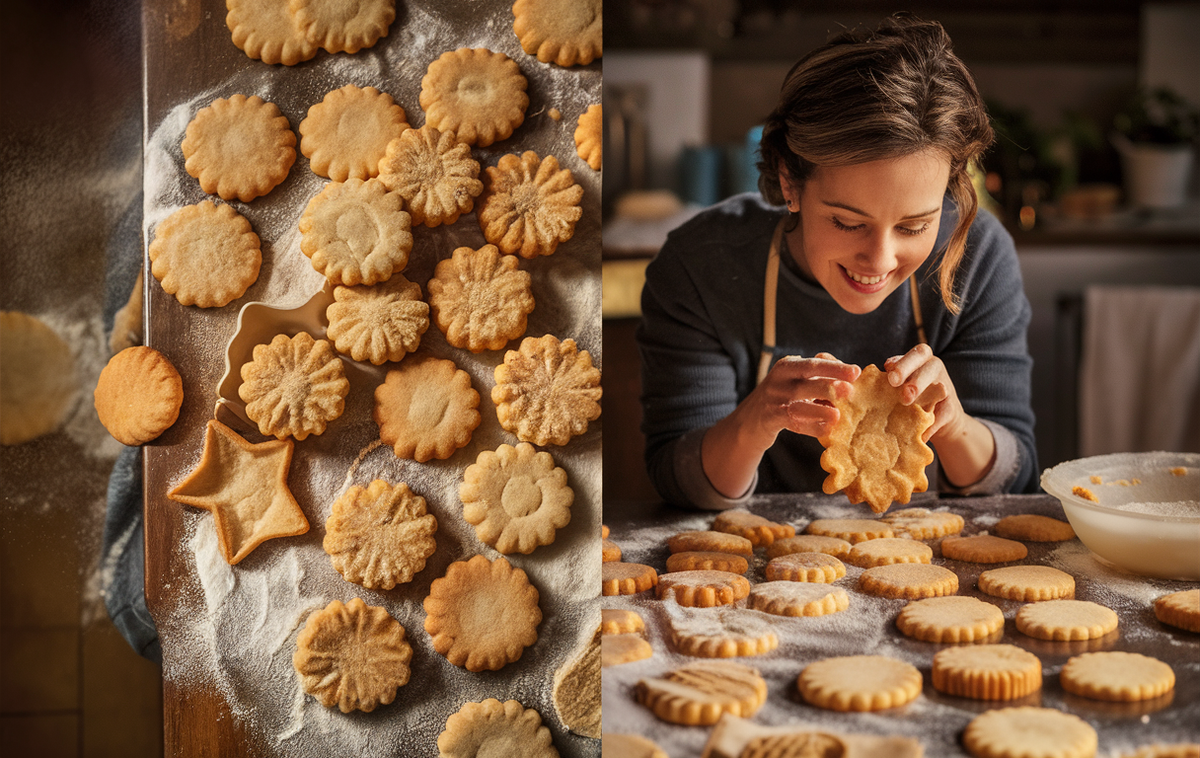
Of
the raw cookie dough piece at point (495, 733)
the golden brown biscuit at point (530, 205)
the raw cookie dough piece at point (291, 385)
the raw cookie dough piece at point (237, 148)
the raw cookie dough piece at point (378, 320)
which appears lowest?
the raw cookie dough piece at point (495, 733)

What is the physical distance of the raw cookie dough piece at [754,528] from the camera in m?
1.42

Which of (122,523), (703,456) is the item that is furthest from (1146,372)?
(122,523)

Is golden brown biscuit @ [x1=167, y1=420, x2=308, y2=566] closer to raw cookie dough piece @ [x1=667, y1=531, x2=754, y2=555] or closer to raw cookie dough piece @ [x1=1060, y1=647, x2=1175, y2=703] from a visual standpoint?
raw cookie dough piece @ [x1=667, y1=531, x2=754, y2=555]

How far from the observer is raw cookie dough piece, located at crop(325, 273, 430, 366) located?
4.07 feet

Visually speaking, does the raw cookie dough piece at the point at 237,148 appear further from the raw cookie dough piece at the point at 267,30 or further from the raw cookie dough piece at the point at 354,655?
the raw cookie dough piece at the point at 354,655

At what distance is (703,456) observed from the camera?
4.70 ft

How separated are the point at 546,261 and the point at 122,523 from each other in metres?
0.87

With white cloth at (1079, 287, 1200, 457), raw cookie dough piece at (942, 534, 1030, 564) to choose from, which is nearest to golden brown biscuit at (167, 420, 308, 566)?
raw cookie dough piece at (942, 534, 1030, 564)

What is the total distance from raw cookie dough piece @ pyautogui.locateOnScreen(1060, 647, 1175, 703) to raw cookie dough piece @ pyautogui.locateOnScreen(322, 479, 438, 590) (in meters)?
Answer: 0.90

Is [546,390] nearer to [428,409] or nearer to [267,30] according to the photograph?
[428,409]

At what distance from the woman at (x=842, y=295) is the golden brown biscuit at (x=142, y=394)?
2.49ft

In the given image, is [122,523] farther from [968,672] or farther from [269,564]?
[968,672]

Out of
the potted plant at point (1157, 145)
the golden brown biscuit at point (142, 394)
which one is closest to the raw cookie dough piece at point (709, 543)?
the golden brown biscuit at point (142, 394)

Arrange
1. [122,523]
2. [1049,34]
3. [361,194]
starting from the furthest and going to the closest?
[1049,34], [122,523], [361,194]
